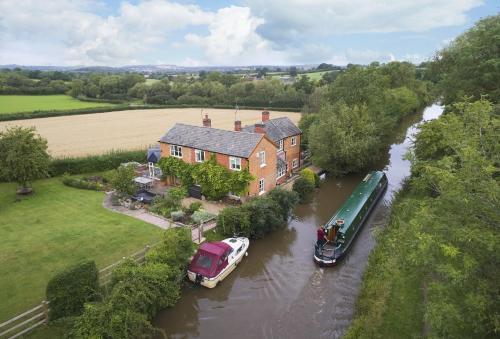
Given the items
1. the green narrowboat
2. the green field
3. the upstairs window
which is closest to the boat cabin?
the green narrowboat

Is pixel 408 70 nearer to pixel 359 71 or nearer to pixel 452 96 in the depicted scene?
pixel 359 71

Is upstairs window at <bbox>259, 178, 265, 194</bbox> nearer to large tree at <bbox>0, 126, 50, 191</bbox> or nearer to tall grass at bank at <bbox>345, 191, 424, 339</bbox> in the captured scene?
tall grass at bank at <bbox>345, 191, 424, 339</bbox>

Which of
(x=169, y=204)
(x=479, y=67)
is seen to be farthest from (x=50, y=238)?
(x=479, y=67)

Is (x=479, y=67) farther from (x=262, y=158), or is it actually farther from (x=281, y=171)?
(x=262, y=158)

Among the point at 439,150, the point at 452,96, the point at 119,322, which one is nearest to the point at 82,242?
the point at 119,322

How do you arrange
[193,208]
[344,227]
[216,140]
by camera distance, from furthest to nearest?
[216,140] → [193,208] → [344,227]
